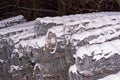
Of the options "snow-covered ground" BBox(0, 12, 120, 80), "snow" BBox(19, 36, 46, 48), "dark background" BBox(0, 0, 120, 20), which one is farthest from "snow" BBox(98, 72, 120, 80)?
"dark background" BBox(0, 0, 120, 20)

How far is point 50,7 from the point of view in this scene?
Answer: 3736 mm

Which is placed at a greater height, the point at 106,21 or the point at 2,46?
the point at 106,21

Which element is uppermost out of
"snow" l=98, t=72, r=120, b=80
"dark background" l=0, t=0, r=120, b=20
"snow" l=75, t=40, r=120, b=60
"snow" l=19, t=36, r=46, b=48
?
"snow" l=75, t=40, r=120, b=60

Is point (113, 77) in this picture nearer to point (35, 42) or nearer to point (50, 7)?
point (35, 42)

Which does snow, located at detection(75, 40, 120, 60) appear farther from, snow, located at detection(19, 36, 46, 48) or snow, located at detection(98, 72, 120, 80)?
snow, located at detection(19, 36, 46, 48)

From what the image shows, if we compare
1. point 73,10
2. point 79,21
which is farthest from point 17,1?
point 79,21

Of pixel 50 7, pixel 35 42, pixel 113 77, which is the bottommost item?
pixel 50 7

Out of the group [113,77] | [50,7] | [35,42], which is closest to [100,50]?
[113,77]

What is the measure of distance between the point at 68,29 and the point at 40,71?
Answer: 1.09 ft

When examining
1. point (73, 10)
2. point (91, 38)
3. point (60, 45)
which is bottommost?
point (73, 10)

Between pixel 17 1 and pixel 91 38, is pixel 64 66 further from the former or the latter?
pixel 17 1

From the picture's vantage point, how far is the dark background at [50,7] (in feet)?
10.8

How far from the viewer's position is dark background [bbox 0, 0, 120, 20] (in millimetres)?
3295

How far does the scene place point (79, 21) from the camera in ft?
6.71
